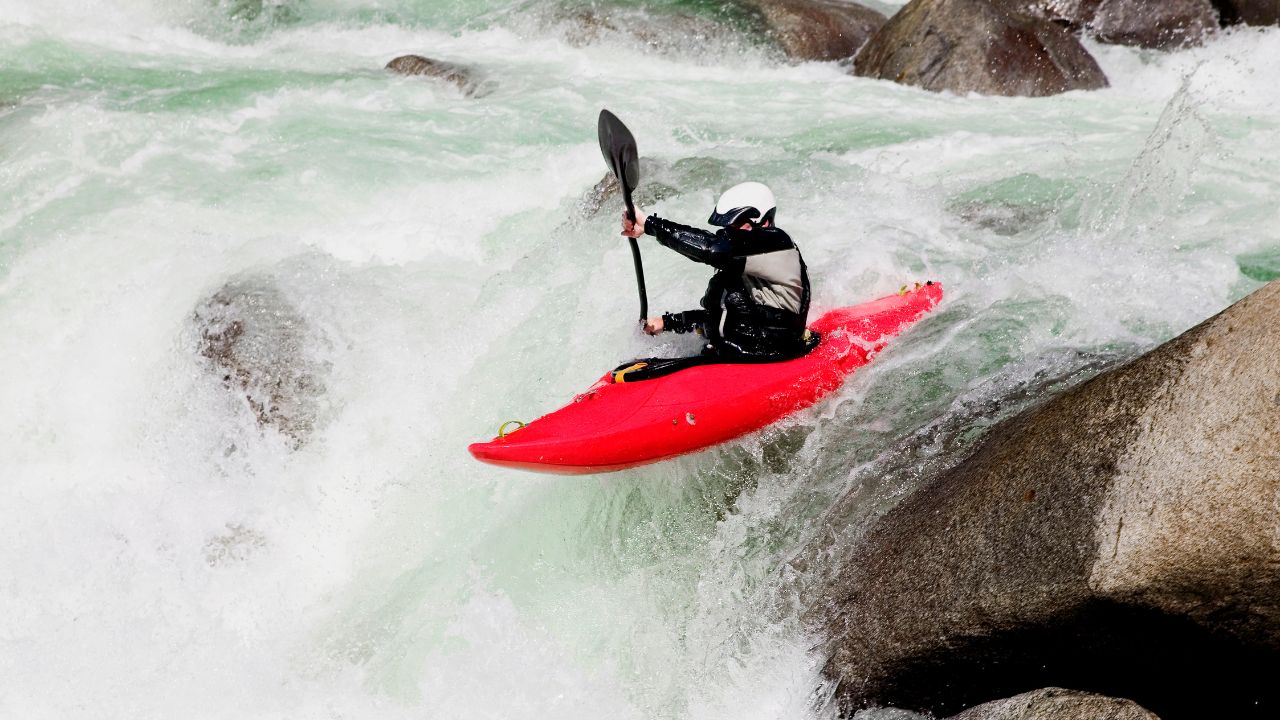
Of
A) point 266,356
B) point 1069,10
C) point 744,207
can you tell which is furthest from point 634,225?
point 1069,10

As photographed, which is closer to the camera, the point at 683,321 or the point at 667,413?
the point at 667,413

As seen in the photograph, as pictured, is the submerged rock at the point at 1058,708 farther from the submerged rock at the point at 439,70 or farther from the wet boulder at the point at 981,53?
the submerged rock at the point at 439,70

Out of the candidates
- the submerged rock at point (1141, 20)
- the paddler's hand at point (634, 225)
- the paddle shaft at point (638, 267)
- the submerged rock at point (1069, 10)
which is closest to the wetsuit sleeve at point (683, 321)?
the paddle shaft at point (638, 267)

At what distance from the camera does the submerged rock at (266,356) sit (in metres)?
4.75

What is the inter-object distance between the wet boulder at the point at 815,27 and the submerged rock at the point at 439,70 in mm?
2778

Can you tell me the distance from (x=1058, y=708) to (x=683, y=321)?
2525 mm

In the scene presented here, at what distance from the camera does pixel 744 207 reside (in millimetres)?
4094

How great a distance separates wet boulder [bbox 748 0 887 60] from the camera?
362 inches

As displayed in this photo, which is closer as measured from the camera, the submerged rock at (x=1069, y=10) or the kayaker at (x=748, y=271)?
the kayaker at (x=748, y=271)

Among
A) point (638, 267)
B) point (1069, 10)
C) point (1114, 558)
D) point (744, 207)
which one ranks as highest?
point (1069, 10)

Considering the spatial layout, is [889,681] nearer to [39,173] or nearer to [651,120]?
[651,120]

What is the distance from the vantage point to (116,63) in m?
8.52

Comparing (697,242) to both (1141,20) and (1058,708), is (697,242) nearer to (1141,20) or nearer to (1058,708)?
(1058,708)

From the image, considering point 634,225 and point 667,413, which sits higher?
point 634,225
